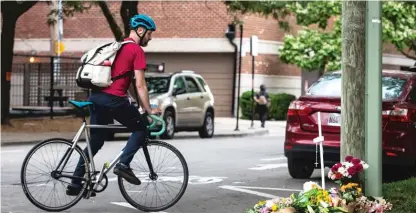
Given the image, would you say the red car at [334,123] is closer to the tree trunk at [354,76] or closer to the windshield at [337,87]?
the windshield at [337,87]

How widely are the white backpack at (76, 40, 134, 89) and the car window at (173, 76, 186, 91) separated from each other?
1316 centimetres

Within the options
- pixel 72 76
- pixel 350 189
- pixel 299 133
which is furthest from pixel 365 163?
pixel 72 76

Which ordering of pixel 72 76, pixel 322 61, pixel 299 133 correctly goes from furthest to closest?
pixel 322 61, pixel 72 76, pixel 299 133

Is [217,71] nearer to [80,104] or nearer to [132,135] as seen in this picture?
[132,135]

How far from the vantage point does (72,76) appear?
28.0m

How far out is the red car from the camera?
Answer: 1034 centimetres

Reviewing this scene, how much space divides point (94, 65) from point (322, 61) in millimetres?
28081

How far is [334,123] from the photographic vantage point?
10.8 m

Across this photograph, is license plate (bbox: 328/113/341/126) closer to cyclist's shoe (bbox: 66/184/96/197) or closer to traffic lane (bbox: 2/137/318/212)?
traffic lane (bbox: 2/137/318/212)

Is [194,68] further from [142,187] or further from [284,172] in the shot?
[142,187]

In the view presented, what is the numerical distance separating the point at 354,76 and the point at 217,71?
98.2 feet

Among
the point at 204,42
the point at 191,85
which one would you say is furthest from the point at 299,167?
the point at 204,42

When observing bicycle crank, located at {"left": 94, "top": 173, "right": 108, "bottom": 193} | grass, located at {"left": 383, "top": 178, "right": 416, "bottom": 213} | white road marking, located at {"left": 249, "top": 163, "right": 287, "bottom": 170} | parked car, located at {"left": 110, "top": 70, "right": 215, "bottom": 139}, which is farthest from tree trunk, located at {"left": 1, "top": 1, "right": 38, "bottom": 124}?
grass, located at {"left": 383, "top": 178, "right": 416, "bottom": 213}

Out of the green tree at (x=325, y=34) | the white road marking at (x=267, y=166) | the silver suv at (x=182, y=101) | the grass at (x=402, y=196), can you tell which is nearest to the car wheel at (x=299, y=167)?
the white road marking at (x=267, y=166)
